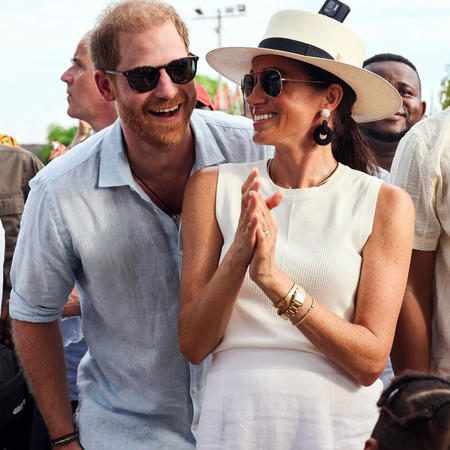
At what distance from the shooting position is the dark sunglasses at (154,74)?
2.38 metres

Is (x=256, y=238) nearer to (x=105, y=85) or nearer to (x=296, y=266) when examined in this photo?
(x=296, y=266)

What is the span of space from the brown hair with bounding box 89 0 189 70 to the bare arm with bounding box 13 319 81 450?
1256 mm

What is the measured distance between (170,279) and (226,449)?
81cm

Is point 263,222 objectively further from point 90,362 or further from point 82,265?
point 90,362

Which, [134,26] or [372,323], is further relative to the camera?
[134,26]

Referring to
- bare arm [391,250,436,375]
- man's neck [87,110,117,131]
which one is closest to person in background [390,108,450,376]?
bare arm [391,250,436,375]

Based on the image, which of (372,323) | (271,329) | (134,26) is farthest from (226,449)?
(134,26)

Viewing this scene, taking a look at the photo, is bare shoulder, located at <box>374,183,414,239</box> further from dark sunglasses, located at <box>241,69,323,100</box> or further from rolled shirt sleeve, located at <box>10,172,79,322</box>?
rolled shirt sleeve, located at <box>10,172,79,322</box>

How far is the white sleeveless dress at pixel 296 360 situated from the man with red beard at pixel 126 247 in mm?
445

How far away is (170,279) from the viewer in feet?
8.21

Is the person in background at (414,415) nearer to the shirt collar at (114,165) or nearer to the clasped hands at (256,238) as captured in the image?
the clasped hands at (256,238)

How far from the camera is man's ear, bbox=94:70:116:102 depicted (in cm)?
258

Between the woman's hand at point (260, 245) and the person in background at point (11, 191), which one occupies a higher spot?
the woman's hand at point (260, 245)

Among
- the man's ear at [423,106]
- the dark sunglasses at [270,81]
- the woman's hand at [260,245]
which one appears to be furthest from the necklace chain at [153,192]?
the man's ear at [423,106]
